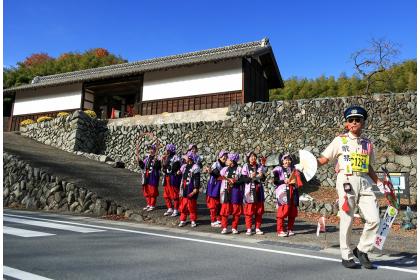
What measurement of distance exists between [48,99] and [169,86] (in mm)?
10265

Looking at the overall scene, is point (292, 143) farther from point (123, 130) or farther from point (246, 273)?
point (246, 273)

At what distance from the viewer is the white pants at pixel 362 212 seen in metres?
4.55

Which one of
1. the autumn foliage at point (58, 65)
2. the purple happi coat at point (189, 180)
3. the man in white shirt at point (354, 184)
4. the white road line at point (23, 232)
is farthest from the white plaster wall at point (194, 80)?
the autumn foliage at point (58, 65)

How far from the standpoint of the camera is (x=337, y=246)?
6113 mm

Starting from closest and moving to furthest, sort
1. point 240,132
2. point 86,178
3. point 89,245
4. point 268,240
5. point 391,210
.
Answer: point 391,210 < point 89,245 < point 268,240 < point 86,178 < point 240,132

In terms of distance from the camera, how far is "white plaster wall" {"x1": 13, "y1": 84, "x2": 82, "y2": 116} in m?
26.0

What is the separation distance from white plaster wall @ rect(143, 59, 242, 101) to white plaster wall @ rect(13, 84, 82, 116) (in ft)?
19.8

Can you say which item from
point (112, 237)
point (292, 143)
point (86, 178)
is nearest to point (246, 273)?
point (112, 237)

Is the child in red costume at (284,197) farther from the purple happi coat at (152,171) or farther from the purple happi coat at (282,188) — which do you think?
the purple happi coat at (152,171)

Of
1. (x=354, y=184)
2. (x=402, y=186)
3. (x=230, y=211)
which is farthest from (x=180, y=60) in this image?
(x=354, y=184)

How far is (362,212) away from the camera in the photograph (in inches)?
185

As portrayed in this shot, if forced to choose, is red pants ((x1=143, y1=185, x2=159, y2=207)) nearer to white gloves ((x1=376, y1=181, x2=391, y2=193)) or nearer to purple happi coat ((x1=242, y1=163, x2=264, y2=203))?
purple happi coat ((x1=242, y1=163, x2=264, y2=203))

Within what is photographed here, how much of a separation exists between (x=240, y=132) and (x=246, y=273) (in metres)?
13.6

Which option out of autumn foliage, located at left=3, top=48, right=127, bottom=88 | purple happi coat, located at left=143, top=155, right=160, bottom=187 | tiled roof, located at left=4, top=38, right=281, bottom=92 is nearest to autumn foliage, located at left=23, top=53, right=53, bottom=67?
autumn foliage, located at left=3, top=48, right=127, bottom=88
